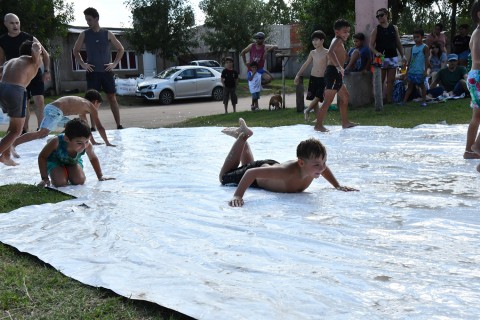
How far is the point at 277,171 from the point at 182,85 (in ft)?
65.4

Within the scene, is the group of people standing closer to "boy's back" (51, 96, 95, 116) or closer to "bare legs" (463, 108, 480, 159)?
"boy's back" (51, 96, 95, 116)

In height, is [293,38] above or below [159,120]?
above

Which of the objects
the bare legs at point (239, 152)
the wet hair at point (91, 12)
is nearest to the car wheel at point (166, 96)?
the wet hair at point (91, 12)

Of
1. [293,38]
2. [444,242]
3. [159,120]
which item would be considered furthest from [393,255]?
[293,38]

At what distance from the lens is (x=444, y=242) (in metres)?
3.48

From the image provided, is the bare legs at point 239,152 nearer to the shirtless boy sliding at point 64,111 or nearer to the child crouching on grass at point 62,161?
the child crouching on grass at point 62,161

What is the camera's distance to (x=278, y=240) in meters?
3.63

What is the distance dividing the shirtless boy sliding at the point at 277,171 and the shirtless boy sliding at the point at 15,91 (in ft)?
9.21

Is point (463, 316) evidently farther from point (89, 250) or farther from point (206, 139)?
point (206, 139)

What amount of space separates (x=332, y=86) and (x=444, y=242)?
19.4ft

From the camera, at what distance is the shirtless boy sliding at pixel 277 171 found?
4523 millimetres

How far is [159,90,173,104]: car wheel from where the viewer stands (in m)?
23.9

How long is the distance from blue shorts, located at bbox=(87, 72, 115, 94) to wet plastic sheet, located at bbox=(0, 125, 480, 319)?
4.00 metres

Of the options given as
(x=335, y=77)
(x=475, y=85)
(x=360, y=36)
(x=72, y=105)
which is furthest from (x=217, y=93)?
(x=475, y=85)
